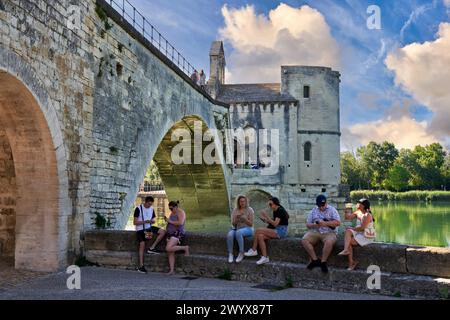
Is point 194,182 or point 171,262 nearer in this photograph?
point 171,262

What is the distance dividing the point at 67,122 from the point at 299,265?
4.45 m

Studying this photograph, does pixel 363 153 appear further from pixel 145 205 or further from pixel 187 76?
pixel 145 205

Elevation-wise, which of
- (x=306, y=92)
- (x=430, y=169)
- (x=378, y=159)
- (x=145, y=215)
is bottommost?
(x=145, y=215)

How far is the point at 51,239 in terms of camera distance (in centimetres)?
694

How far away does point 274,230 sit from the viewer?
6371 millimetres

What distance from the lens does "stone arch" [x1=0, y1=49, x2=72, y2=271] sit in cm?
676

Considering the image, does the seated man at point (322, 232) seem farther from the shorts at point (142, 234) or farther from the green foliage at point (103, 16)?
the green foliage at point (103, 16)

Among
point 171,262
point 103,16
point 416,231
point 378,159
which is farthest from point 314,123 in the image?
point 378,159

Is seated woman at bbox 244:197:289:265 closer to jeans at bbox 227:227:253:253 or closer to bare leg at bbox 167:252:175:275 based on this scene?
jeans at bbox 227:227:253:253

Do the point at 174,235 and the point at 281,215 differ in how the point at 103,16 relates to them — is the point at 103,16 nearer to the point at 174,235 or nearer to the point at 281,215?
the point at 174,235

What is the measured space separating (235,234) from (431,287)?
8.59 ft

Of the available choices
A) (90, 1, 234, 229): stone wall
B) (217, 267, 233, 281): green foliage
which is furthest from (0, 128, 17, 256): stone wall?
(217, 267, 233, 281): green foliage

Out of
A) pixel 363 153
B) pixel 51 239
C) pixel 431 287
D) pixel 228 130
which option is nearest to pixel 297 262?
pixel 431 287

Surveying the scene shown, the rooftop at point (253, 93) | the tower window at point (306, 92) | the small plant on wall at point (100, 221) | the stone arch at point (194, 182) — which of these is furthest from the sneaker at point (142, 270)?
the tower window at point (306, 92)
